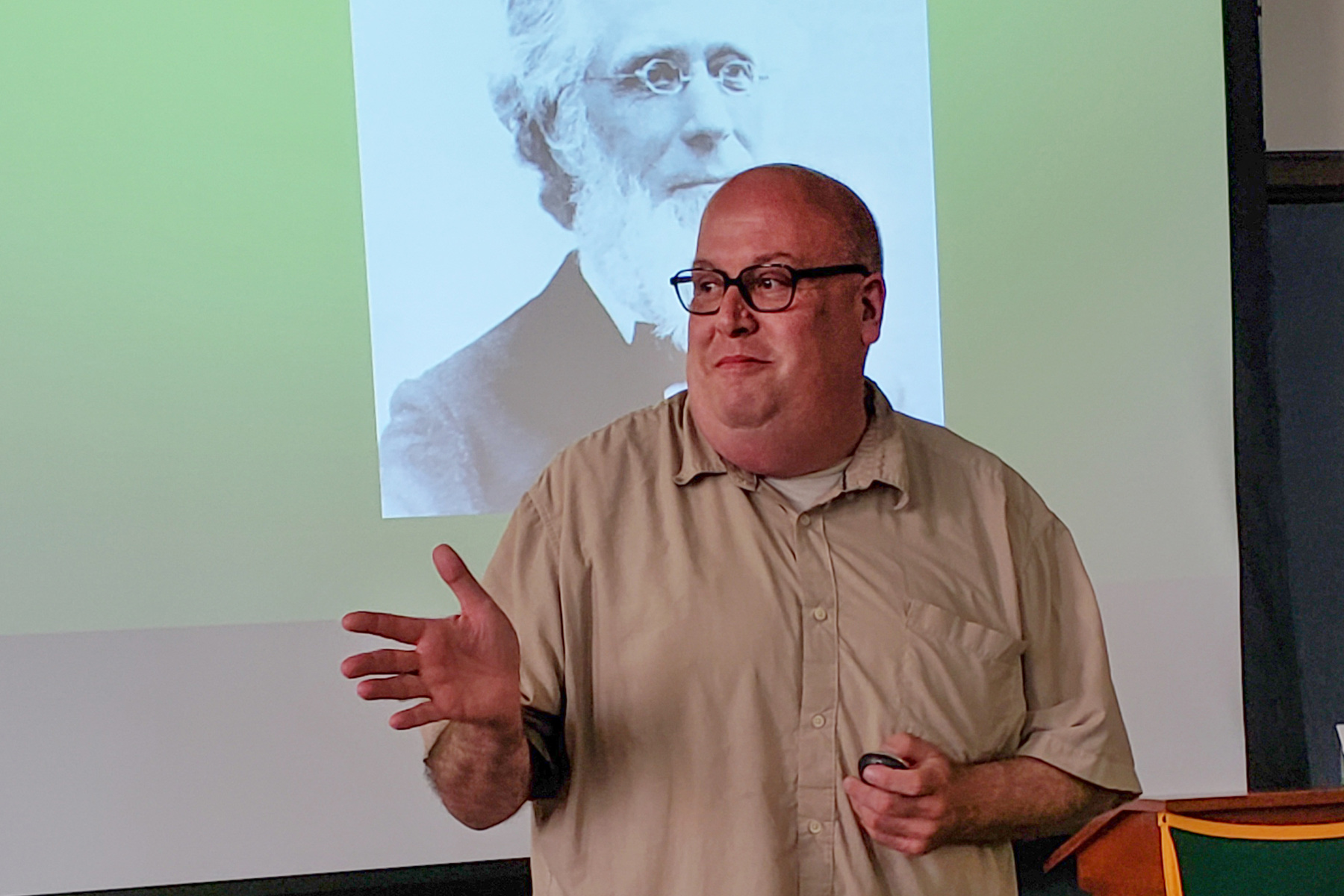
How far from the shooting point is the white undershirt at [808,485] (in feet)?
4.92

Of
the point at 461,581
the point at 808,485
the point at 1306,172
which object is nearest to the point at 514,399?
the point at 808,485

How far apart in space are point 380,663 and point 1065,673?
0.85 meters

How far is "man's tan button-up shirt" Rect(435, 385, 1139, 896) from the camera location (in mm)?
1372

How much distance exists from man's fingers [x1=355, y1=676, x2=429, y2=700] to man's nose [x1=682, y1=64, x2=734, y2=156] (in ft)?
6.14

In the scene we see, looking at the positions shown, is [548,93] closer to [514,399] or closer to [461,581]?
[514,399]

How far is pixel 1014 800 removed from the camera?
1.41m

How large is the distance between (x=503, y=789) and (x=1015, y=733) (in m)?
0.62

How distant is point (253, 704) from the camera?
8.63 ft

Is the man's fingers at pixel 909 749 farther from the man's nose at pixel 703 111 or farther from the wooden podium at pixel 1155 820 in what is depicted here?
the man's nose at pixel 703 111

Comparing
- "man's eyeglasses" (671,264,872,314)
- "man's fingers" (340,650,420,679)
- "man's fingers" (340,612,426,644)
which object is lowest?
"man's fingers" (340,650,420,679)

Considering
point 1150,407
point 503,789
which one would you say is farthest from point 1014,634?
point 1150,407

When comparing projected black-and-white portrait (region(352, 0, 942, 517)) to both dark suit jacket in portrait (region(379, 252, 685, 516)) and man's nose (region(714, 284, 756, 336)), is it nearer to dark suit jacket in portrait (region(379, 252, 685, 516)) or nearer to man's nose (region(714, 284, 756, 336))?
dark suit jacket in portrait (region(379, 252, 685, 516))

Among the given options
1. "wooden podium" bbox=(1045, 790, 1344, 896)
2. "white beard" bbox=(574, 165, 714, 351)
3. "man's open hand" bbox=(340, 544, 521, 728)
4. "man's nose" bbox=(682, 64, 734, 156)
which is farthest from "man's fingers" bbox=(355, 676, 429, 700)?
"man's nose" bbox=(682, 64, 734, 156)

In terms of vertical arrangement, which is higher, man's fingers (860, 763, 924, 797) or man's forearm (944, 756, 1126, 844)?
man's fingers (860, 763, 924, 797)
